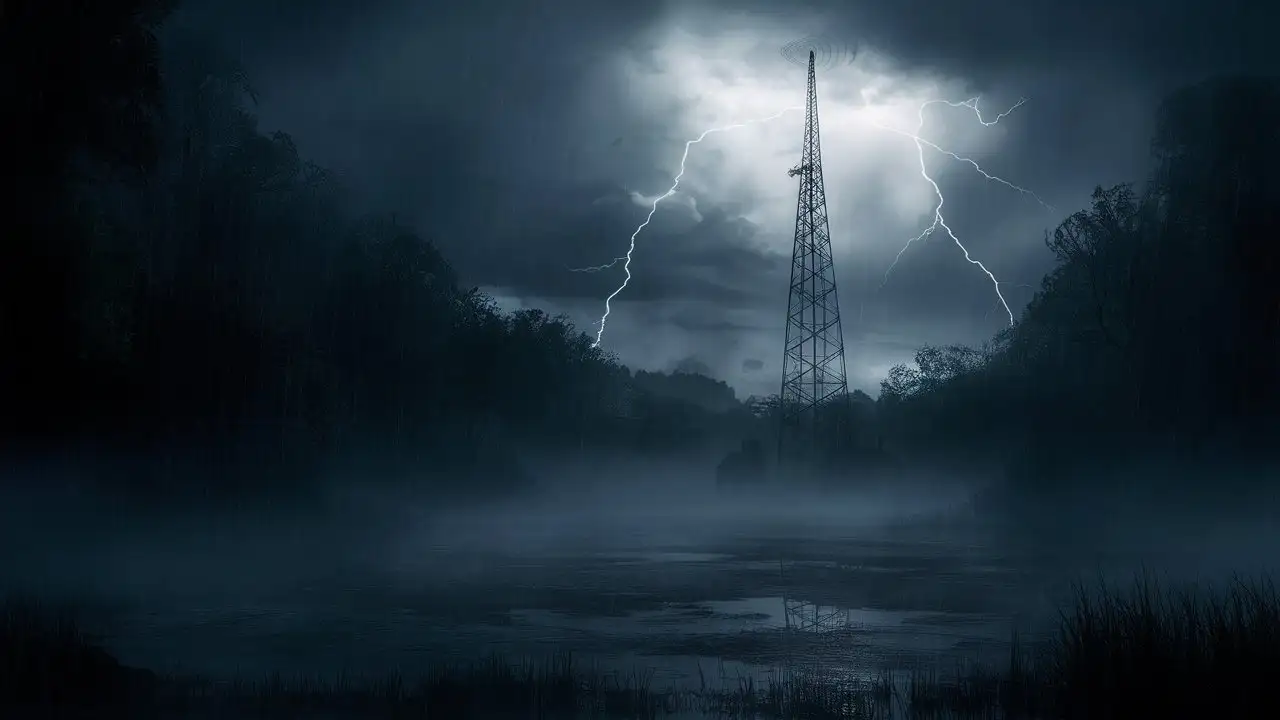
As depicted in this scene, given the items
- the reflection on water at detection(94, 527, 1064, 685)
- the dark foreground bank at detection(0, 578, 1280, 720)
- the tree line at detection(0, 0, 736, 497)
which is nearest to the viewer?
the dark foreground bank at detection(0, 578, 1280, 720)

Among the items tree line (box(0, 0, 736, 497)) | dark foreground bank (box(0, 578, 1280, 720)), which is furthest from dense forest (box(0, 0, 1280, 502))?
dark foreground bank (box(0, 578, 1280, 720))

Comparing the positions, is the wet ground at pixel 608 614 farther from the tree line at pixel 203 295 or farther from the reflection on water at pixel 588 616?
the tree line at pixel 203 295

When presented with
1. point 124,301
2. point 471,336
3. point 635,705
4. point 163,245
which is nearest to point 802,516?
point 471,336

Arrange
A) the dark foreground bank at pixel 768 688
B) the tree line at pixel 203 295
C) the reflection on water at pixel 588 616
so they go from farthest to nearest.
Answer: the tree line at pixel 203 295 < the reflection on water at pixel 588 616 < the dark foreground bank at pixel 768 688

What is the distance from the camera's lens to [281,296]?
52562 millimetres

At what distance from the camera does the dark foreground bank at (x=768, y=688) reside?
39.1 ft

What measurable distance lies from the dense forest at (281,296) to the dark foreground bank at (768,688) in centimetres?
1431

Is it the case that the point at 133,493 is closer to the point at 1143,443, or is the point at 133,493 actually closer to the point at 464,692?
the point at 464,692

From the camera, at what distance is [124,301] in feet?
97.8

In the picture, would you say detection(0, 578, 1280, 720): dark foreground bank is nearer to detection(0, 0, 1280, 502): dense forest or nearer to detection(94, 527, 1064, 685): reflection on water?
detection(94, 527, 1064, 685): reflection on water

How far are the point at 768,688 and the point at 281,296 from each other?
42176 millimetres

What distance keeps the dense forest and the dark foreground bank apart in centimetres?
1431

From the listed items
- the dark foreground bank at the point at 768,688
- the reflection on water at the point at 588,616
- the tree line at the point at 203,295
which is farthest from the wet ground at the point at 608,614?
the tree line at the point at 203,295

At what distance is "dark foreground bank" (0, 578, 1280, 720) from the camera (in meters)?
11.9
